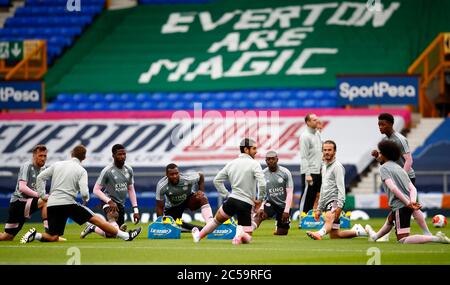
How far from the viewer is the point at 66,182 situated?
20.6 metres

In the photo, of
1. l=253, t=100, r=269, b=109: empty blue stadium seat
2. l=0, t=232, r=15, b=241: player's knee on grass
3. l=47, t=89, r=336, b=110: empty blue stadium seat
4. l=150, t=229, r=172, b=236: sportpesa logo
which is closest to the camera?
l=0, t=232, r=15, b=241: player's knee on grass

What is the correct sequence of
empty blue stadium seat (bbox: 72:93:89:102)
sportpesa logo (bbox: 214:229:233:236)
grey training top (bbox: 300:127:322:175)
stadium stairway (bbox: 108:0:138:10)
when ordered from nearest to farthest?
sportpesa logo (bbox: 214:229:233:236)
grey training top (bbox: 300:127:322:175)
empty blue stadium seat (bbox: 72:93:89:102)
stadium stairway (bbox: 108:0:138:10)

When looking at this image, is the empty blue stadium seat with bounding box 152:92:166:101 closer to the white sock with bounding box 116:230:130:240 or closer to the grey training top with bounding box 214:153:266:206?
the white sock with bounding box 116:230:130:240

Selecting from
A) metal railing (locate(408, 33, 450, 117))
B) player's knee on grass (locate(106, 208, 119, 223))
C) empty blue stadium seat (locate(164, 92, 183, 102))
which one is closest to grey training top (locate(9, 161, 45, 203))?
player's knee on grass (locate(106, 208, 119, 223))

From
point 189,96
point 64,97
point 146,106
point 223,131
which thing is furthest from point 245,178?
point 64,97

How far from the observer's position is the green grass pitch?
16.9 meters

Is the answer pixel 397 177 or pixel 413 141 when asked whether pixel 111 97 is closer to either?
pixel 413 141

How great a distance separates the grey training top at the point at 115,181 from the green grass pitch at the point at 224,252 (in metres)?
1.77

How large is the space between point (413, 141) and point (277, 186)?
12.7 metres

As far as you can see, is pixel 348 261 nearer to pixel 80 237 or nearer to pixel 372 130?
pixel 80 237

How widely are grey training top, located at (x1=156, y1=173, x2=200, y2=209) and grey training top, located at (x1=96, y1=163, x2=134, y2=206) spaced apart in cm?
65

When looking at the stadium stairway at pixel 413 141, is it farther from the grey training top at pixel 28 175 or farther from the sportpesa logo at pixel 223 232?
the grey training top at pixel 28 175

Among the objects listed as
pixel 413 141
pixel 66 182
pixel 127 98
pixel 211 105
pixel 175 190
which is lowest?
pixel 175 190
